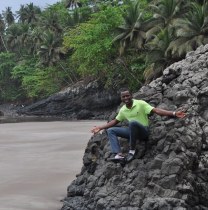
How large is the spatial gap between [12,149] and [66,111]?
28.6 metres

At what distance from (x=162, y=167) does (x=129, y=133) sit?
97cm

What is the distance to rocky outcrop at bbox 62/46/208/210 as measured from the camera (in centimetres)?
673

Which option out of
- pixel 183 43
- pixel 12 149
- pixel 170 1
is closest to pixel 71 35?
pixel 170 1

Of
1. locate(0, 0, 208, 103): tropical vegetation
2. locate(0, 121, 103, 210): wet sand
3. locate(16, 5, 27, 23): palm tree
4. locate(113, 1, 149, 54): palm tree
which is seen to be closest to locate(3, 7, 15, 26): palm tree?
locate(16, 5, 27, 23): palm tree

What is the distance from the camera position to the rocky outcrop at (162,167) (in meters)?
6.73

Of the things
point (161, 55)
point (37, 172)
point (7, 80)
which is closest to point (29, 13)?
point (7, 80)

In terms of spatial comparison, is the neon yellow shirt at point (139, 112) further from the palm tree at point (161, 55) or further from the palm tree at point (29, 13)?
the palm tree at point (29, 13)

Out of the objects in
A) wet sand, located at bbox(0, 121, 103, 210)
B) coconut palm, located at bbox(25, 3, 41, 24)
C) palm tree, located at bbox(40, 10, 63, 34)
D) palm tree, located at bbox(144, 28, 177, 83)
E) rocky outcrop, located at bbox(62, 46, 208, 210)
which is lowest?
wet sand, located at bbox(0, 121, 103, 210)

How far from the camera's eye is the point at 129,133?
7.60m

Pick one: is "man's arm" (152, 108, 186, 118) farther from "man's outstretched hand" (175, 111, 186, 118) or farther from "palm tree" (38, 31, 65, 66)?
"palm tree" (38, 31, 65, 66)

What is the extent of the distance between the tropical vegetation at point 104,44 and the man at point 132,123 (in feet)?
57.5

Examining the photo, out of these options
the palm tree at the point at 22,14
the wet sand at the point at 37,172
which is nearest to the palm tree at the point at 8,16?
the palm tree at the point at 22,14

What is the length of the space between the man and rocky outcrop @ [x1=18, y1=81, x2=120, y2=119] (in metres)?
28.9

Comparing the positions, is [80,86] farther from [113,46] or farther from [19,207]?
[19,207]
